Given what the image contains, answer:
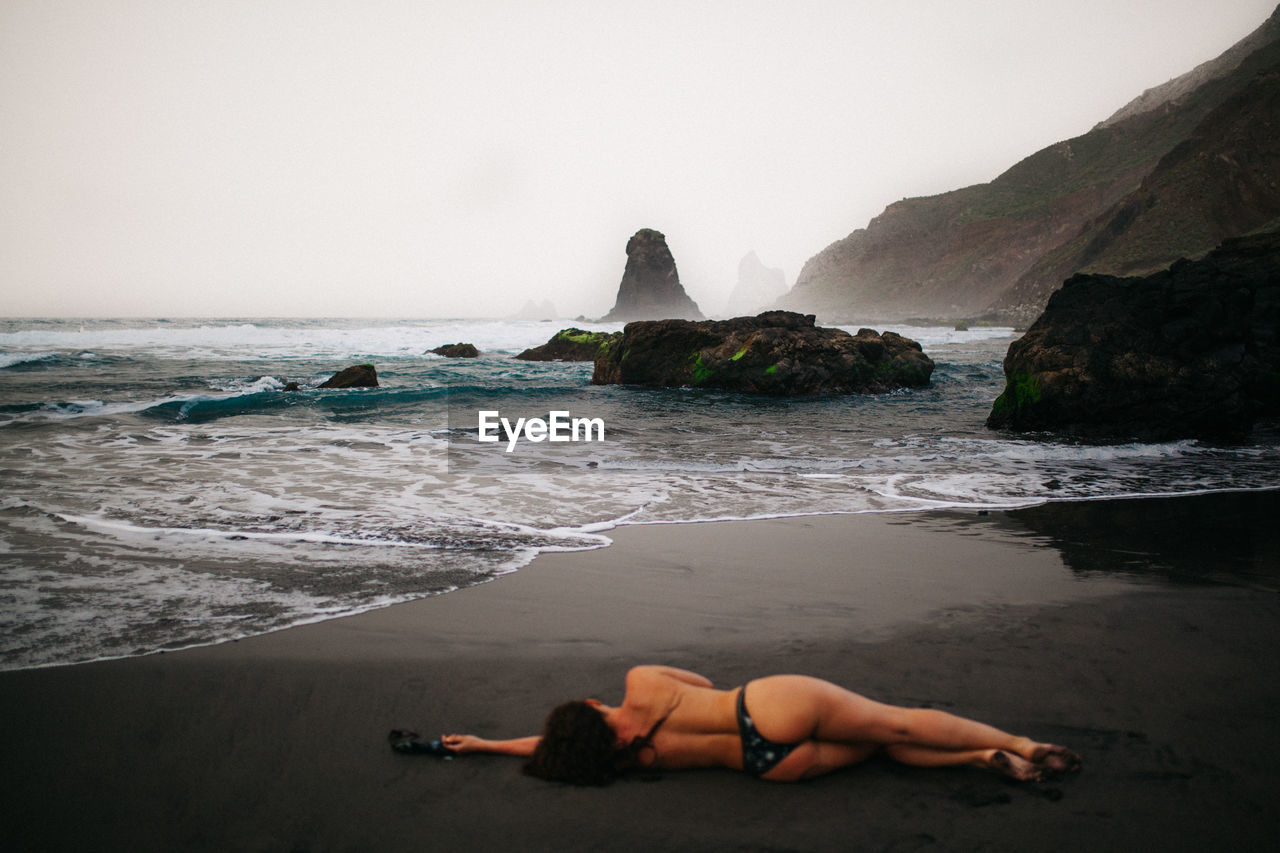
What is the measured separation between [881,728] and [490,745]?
5.15 feet

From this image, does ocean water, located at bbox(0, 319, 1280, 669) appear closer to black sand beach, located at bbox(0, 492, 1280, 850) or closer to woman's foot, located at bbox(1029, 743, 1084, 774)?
black sand beach, located at bbox(0, 492, 1280, 850)

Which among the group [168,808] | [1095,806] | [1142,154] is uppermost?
[1142,154]

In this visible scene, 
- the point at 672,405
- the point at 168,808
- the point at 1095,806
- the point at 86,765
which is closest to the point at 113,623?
the point at 86,765

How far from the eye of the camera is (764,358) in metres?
17.8

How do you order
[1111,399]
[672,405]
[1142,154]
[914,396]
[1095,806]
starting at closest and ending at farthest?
[1095,806] → [1111,399] → [672,405] → [914,396] → [1142,154]

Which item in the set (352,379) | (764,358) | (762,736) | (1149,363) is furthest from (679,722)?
(352,379)

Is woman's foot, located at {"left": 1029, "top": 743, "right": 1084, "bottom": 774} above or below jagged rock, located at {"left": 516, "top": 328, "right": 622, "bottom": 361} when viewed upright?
below

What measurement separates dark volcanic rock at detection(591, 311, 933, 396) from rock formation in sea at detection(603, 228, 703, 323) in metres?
83.1

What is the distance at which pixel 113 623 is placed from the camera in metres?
3.74

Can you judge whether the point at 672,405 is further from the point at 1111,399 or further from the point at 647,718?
the point at 647,718

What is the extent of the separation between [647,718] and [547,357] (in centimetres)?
2786

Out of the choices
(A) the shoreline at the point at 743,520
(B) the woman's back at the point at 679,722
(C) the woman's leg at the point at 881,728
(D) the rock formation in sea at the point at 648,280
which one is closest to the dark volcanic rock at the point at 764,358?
(A) the shoreline at the point at 743,520

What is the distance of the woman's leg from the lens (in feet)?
7.73

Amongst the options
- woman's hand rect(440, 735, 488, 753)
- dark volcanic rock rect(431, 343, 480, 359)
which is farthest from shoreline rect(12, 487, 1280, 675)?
dark volcanic rock rect(431, 343, 480, 359)
